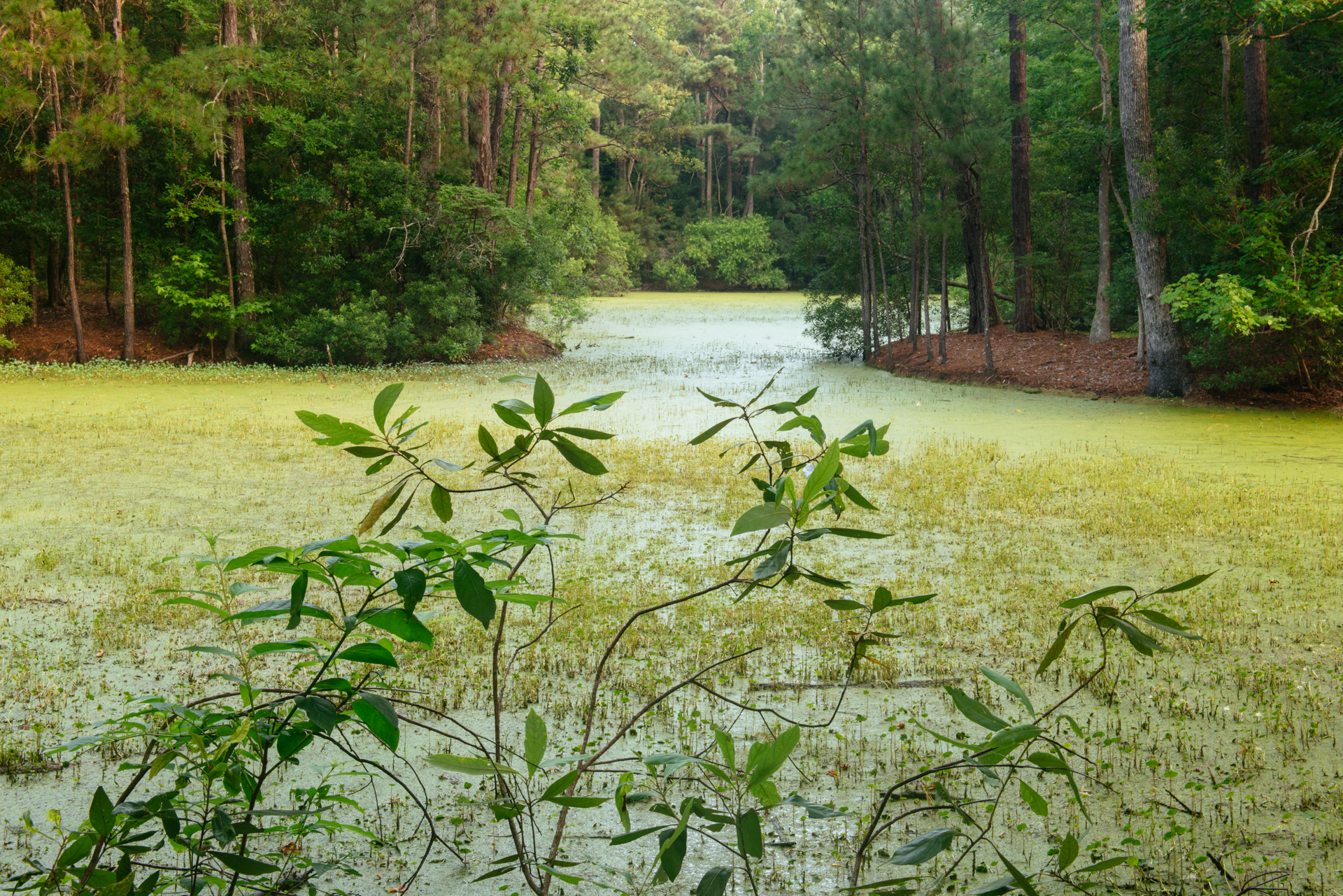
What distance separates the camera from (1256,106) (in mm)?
11688

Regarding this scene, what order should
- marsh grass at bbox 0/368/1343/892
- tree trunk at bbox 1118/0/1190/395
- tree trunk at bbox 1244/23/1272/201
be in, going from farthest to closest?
tree trunk at bbox 1118/0/1190/395, tree trunk at bbox 1244/23/1272/201, marsh grass at bbox 0/368/1343/892

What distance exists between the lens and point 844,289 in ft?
69.5

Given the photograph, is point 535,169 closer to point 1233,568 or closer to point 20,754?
point 1233,568

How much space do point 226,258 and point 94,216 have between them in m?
3.05

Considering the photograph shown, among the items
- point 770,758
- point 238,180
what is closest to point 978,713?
point 770,758

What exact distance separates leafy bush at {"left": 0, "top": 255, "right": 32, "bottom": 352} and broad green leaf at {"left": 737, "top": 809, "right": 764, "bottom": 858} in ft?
63.9

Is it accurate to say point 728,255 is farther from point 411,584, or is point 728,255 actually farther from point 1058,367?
point 411,584

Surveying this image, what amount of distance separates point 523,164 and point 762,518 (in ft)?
73.5

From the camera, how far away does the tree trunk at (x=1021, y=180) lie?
A: 17.3 m

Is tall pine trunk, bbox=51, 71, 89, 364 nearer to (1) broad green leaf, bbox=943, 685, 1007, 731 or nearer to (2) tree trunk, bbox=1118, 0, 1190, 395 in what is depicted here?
(2) tree trunk, bbox=1118, 0, 1190, 395

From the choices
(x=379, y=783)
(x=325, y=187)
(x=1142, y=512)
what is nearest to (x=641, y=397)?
(x=325, y=187)

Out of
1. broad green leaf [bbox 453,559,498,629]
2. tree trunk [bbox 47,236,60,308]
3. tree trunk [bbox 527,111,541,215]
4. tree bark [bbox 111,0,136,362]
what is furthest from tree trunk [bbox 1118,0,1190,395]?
tree trunk [bbox 47,236,60,308]

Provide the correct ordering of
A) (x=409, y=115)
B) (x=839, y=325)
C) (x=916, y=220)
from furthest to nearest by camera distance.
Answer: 1. (x=839, y=325)
2. (x=409, y=115)
3. (x=916, y=220)

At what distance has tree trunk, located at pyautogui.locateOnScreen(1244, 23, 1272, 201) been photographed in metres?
11.6
